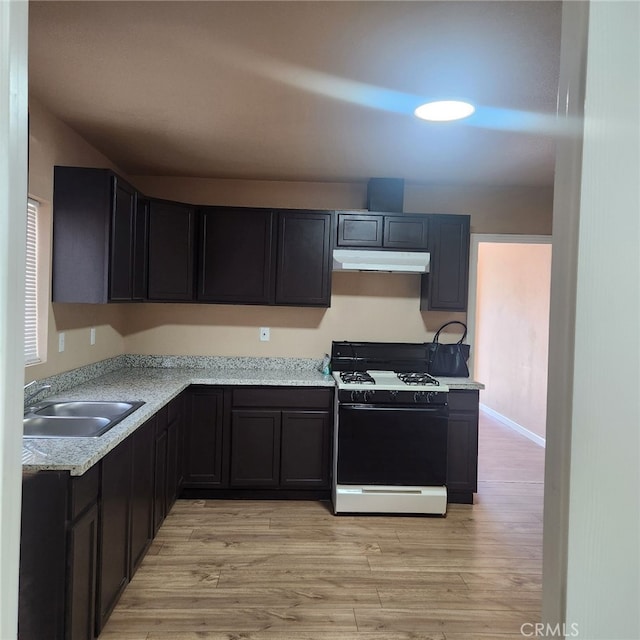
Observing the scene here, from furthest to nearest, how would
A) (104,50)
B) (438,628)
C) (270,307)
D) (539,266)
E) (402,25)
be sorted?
(539,266) < (270,307) < (438,628) < (104,50) < (402,25)

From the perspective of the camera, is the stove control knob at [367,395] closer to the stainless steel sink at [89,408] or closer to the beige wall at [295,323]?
the beige wall at [295,323]

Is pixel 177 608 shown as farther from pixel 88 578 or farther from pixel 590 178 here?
pixel 590 178

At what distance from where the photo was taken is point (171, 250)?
3.76 metres

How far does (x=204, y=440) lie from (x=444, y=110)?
2.72 metres

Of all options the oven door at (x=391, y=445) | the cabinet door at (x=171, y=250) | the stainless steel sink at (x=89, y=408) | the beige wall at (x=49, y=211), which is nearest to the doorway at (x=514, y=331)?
the oven door at (x=391, y=445)

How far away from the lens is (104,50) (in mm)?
2084

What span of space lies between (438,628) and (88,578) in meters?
1.54

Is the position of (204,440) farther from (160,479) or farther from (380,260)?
(380,260)

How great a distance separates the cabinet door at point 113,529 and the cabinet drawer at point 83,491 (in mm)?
73

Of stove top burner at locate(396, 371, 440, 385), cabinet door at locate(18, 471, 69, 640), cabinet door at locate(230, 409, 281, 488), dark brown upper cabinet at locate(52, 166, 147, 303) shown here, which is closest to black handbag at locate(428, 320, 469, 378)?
stove top burner at locate(396, 371, 440, 385)

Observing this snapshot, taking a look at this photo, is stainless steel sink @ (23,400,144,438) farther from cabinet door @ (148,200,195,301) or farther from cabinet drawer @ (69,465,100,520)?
cabinet door @ (148,200,195,301)

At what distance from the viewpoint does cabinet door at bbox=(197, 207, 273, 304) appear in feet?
12.9

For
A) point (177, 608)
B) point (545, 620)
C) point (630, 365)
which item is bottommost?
point (177, 608)

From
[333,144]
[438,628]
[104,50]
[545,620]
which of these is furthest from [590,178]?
[333,144]
